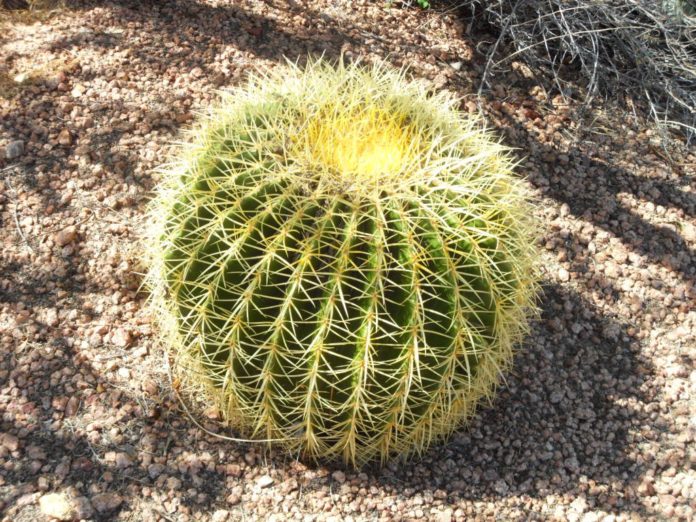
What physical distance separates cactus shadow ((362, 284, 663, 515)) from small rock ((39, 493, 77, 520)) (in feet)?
3.29

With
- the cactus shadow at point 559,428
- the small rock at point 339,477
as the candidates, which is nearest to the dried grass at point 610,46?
the cactus shadow at point 559,428

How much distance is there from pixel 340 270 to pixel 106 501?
3.74 ft

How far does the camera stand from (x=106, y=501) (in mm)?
2615

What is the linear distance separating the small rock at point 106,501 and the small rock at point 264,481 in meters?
0.46

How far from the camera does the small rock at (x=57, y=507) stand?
254 cm

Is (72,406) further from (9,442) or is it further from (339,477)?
(339,477)

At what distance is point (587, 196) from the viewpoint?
410 cm

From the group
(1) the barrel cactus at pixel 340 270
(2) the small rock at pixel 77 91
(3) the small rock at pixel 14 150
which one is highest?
(1) the barrel cactus at pixel 340 270

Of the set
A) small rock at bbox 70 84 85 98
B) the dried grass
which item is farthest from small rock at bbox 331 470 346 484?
the dried grass

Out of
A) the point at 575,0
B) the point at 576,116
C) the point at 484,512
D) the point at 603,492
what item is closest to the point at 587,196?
the point at 576,116

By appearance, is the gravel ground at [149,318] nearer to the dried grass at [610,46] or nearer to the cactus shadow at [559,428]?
the cactus shadow at [559,428]

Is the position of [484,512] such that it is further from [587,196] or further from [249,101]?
[587,196]

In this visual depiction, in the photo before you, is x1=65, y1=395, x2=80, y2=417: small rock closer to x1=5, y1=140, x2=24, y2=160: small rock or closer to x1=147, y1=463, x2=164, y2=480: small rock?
x1=147, y1=463, x2=164, y2=480: small rock

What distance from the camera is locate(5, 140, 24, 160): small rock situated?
12.0 feet
